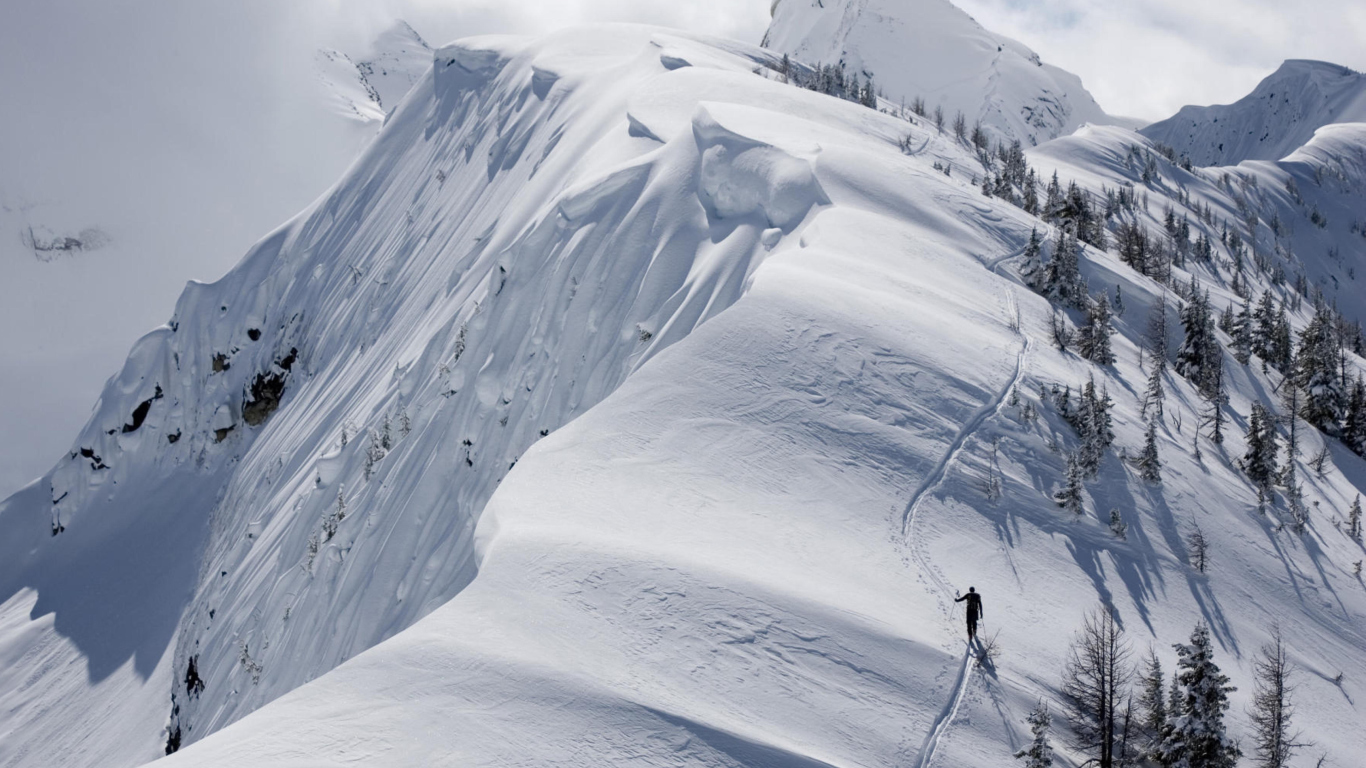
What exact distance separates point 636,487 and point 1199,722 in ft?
32.4

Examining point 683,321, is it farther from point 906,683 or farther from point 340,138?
point 340,138

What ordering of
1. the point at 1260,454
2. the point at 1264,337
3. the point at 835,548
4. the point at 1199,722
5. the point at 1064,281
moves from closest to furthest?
the point at 1199,722 → the point at 835,548 → the point at 1260,454 → the point at 1064,281 → the point at 1264,337

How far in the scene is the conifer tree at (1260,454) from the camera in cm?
2320

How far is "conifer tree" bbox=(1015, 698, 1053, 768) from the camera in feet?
39.1

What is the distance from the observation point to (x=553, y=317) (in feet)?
100.0

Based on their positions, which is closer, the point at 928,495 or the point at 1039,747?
the point at 1039,747

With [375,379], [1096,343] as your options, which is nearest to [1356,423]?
[1096,343]

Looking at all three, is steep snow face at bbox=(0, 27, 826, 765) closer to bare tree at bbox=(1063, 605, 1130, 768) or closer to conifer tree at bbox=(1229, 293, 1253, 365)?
bare tree at bbox=(1063, 605, 1130, 768)

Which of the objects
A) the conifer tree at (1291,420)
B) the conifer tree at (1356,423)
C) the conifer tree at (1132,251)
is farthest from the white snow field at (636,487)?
the conifer tree at (1132,251)

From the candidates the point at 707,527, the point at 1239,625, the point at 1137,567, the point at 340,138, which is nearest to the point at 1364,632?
the point at 1239,625

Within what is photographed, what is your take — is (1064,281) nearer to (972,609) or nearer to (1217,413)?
(1217,413)

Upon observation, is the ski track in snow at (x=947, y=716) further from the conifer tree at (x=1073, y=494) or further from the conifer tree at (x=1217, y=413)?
the conifer tree at (x=1217, y=413)

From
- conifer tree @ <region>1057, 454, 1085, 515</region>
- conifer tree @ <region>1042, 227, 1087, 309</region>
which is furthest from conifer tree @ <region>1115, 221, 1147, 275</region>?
conifer tree @ <region>1057, 454, 1085, 515</region>

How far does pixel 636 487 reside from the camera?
17641mm
